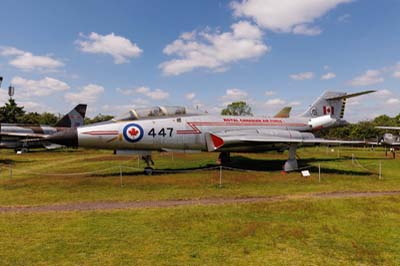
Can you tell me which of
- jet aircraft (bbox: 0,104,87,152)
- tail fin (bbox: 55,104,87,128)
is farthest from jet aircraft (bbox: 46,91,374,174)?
tail fin (bbox: 55,104,87,128)

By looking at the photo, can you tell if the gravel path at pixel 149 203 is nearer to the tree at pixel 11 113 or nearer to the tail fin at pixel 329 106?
the tail fin at pixel 329 106

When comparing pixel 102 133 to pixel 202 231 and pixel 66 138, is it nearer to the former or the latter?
pixel 66 138

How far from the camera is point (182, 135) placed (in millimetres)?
14539

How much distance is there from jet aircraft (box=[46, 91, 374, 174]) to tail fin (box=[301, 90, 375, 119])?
2626 millimetres

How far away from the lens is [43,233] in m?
5.97

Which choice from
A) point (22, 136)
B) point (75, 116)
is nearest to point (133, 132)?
point (22, 136)

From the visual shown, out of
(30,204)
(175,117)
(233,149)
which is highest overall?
(175,117)

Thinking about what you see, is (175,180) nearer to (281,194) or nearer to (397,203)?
(281,194)

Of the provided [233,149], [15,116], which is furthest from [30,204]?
[15,116]

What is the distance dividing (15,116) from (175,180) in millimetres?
62625

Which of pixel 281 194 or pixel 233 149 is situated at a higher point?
pixel 233 149

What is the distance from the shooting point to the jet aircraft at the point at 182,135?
12.9 metres

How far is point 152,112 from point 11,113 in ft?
198

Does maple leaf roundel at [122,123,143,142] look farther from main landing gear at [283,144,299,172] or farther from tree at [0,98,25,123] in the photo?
tree at [0,98,25,123]
